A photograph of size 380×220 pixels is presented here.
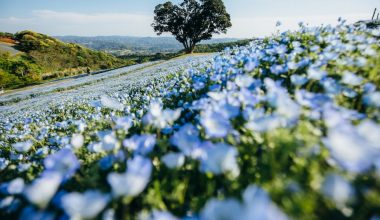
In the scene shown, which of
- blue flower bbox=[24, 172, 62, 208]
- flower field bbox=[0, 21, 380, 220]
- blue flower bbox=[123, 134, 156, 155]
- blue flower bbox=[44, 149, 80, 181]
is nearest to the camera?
flower field bbox=[0, 21, 380, 220]

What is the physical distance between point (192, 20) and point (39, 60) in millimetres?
31673

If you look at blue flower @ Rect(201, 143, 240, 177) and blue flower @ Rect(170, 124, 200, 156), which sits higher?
blue flower @ Rect(201, 143, 240, 177)

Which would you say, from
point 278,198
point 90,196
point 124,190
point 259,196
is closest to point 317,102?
point 278,198

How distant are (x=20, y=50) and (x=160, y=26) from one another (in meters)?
28.8

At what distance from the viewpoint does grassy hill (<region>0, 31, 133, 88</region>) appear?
49188 mm

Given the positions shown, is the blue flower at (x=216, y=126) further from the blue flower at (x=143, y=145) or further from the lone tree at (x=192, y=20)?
the lone tree at (x=192, y=20)

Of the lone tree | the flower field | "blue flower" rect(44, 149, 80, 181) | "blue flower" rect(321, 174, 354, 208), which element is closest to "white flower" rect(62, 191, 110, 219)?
the flower field

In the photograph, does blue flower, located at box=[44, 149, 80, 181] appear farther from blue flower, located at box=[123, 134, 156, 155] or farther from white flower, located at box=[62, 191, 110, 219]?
white flower, located at box=[62, 191, 110, 219]

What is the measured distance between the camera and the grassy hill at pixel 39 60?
49188 mm

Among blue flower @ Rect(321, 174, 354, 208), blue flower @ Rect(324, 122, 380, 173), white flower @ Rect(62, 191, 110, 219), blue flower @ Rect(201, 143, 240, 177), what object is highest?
blue flower @ Rect(324, 122, 380, 173)

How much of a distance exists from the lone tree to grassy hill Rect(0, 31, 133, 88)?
1981cm

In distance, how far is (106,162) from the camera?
2.24 metres

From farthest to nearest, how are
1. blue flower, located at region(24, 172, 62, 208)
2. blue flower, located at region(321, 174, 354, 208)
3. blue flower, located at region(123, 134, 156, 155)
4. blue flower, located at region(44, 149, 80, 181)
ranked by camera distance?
blue flower, located at region(123, 134, 156, 155)
blue flower, located at region(44, 149, 80, 181)
blue flower, located at region(24, 172, 62, 208)
blue flower, located at region(321, 174, 354, 208)

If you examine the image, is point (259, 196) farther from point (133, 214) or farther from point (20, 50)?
point (20, 50)
